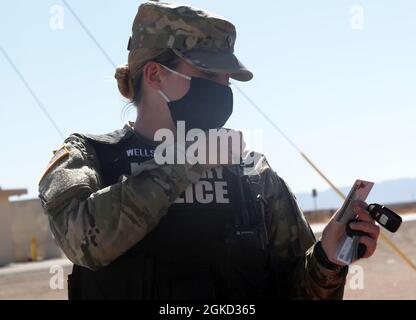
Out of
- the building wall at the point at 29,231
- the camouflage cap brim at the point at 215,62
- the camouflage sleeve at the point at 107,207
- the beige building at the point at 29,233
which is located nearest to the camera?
the camouflage sleeve at the point at 107,207

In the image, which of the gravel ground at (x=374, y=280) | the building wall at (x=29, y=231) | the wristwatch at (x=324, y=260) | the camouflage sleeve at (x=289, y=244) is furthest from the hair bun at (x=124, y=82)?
the building wall at (x=29, y=231)

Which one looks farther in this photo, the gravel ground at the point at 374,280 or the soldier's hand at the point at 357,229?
the gravel ground at the point at 374,280

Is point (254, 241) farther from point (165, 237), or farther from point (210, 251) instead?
point (165, 237)

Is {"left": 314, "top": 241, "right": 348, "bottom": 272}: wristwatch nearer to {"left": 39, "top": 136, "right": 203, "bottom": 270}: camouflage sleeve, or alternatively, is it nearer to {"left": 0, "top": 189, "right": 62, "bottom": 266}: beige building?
{"left": 39, "top": 136, "right": 203, "bottom": 270}: camouflage sleeve

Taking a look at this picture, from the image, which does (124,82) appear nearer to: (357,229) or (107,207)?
(107,207)

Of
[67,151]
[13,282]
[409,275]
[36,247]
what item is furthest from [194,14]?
[36,247]

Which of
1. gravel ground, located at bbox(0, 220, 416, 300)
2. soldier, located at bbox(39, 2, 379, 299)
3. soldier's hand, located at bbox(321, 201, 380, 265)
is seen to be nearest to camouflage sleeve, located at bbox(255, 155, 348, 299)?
soldier, located at bbox(39, 2, 379, 299)

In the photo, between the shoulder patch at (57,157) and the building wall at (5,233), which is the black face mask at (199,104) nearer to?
the shoulder patch at (57,157)

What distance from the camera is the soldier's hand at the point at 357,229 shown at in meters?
2.16

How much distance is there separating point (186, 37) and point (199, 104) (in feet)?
0.82

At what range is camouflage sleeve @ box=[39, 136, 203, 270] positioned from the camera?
2.09 metres

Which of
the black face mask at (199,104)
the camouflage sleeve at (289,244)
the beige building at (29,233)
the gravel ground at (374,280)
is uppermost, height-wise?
the black face mask at (199,104)

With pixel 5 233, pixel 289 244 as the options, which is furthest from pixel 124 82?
pixel 5 233

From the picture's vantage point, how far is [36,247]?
23391 mm
